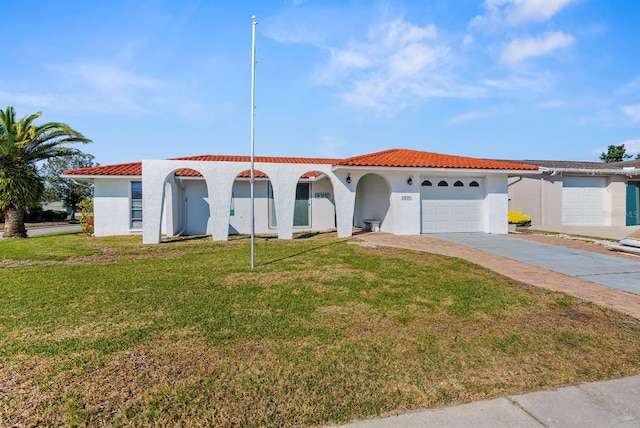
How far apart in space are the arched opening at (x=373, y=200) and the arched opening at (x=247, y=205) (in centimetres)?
533

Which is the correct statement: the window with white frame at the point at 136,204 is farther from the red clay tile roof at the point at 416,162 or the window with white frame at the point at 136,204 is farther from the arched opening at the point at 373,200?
the arched opening at the point at 373,200

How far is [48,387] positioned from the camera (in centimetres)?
323

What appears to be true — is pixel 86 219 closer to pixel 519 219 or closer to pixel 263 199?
pixel 263 199

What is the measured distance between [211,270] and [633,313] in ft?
26.9

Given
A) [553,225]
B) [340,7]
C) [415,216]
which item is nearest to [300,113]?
[340,7]

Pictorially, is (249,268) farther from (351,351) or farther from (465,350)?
(465,350)

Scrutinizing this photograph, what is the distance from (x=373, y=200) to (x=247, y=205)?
22.0 feet

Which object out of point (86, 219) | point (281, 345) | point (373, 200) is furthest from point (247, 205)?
point (281, 345)

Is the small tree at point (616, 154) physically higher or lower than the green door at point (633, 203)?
higher

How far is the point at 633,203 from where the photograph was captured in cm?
2131

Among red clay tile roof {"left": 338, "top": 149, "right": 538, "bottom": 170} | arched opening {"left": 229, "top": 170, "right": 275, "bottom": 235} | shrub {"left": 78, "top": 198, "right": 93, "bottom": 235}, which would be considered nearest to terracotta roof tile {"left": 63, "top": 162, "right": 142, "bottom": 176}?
shrub {"left": 78, "top": 198, "right": 93, "bottom": 235}

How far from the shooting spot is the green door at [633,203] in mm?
21156

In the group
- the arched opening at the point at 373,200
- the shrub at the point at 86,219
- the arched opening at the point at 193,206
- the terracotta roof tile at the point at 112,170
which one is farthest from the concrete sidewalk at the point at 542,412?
the shrub at the point at 86,219

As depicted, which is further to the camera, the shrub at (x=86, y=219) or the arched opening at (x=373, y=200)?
the shrub at (x=86, y=219)
